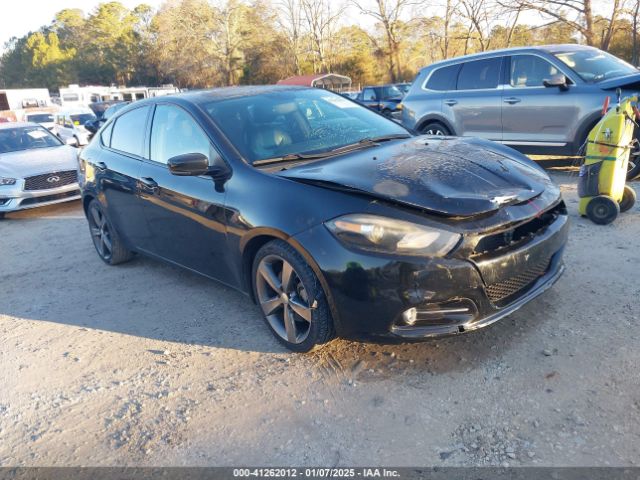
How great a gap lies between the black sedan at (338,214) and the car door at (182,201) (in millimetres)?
14

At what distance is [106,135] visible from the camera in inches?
203

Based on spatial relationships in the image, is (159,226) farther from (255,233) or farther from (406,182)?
(406,182)

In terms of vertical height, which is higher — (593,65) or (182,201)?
(593,65)

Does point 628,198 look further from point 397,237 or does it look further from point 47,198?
point 47,198

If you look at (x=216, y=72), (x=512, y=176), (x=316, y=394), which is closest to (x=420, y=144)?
(x=512, y=176)

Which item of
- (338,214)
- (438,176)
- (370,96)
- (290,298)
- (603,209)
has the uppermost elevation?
(438,176)

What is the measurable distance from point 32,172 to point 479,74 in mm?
7160

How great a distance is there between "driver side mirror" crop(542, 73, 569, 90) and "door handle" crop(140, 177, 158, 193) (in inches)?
217

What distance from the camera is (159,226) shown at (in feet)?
13.6

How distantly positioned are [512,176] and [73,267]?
442 centimetres

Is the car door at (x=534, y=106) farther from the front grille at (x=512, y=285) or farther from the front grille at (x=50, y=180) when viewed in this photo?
the front grille at (x=50, y=180)

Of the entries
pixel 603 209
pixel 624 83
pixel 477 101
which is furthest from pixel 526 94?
pixel 603 209

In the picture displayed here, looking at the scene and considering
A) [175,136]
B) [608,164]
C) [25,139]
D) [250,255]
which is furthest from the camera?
[25,139]

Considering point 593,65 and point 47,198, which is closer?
point 593,65
